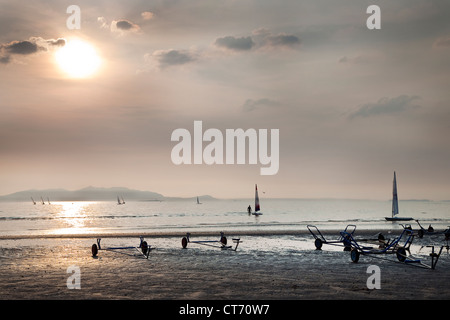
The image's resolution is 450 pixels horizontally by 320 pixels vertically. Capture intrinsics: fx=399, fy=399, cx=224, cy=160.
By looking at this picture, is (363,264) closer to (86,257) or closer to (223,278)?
(223,278)

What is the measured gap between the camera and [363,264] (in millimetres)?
20719

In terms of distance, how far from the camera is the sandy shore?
14000mm

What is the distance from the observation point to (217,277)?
17359 millimetres

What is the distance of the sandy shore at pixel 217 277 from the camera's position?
14.0 m
